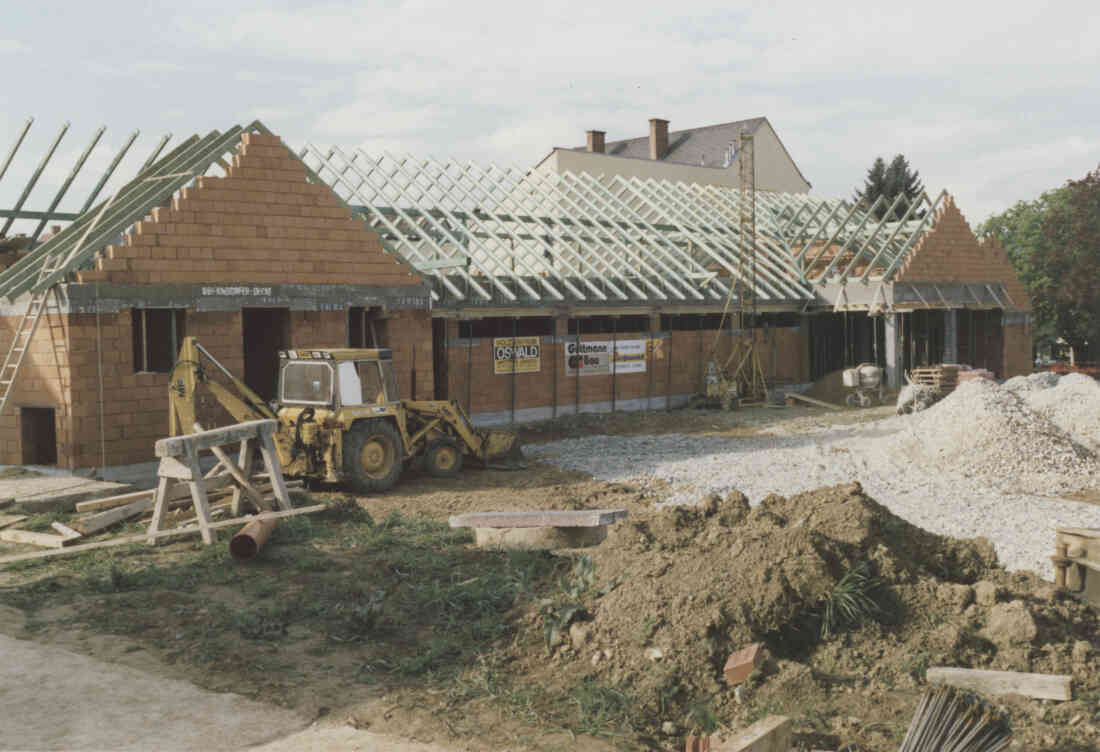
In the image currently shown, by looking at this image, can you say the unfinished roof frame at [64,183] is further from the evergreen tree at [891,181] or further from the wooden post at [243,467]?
the evergreen tree at [891,181]

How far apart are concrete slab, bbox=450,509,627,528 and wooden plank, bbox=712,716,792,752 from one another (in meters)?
4.39

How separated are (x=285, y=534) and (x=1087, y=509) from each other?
429 inches

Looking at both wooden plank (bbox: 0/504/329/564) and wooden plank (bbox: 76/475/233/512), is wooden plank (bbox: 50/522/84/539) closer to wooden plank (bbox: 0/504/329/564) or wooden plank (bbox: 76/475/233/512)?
wooden plank (bbox: 0/504/329/564)

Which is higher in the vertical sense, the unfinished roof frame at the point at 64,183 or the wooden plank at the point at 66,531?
the unfinished roof frame at the point at 64,183

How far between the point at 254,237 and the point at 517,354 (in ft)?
25.0

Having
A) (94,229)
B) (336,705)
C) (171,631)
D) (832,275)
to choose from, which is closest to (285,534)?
(171,631)

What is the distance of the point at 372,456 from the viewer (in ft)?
50.4

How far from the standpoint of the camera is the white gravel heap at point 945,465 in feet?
44.6

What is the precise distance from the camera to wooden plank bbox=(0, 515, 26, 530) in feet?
40.8

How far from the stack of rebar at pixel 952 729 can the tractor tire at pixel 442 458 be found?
38.4 ft

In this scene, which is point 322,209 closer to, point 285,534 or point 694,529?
point 285,534

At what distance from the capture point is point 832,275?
31016mm

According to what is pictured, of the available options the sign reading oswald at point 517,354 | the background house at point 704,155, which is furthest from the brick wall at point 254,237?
the background house at point 704,155

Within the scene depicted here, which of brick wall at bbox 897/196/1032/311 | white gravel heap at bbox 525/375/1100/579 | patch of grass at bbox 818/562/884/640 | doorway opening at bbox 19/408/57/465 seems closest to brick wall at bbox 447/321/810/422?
white gravel heap at bbox 525/375/1100/579
